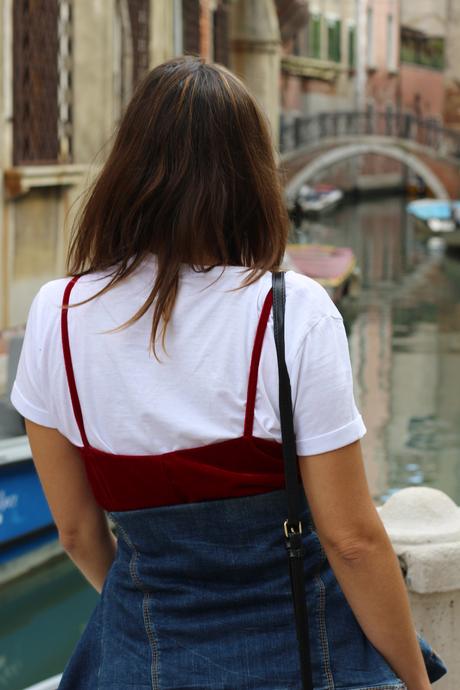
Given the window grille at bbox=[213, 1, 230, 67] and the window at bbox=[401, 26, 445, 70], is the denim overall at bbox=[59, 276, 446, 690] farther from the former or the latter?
the window at bbox=[401, 26, 445, 70]

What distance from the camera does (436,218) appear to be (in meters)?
23.6

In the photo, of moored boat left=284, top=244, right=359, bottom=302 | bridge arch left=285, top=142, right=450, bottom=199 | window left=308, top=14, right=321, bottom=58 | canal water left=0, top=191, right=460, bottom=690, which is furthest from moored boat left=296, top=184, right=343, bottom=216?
moored boat left=284, top=244, right=359, bottom=302

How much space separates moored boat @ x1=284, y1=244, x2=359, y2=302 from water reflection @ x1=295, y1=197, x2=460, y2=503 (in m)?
0.26

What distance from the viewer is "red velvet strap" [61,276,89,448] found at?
4.27ft

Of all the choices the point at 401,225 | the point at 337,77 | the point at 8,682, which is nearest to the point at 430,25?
the point at 337,77

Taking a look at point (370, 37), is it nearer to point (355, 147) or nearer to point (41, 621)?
point (355, 147)

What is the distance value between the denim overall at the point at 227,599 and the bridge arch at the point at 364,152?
26907 mm

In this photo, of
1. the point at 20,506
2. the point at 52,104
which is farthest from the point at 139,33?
the point at 20,506

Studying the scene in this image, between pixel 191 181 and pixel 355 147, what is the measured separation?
29.3 meters

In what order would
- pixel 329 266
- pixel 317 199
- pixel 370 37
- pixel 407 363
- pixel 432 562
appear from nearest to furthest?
pixel 432 562 → pixel 407 363 → pixel 329 266 → pixel 317 199 → pixel 370 37

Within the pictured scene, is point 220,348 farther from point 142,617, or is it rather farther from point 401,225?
point 401,225

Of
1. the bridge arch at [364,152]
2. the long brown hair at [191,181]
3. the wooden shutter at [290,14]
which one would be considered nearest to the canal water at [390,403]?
the long brown hair at [191,181]

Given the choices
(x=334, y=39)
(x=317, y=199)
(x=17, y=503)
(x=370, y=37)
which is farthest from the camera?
(x=370, y=37)

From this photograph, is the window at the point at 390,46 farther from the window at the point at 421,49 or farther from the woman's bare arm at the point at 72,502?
the woman's bare arm at the point at 72,502
